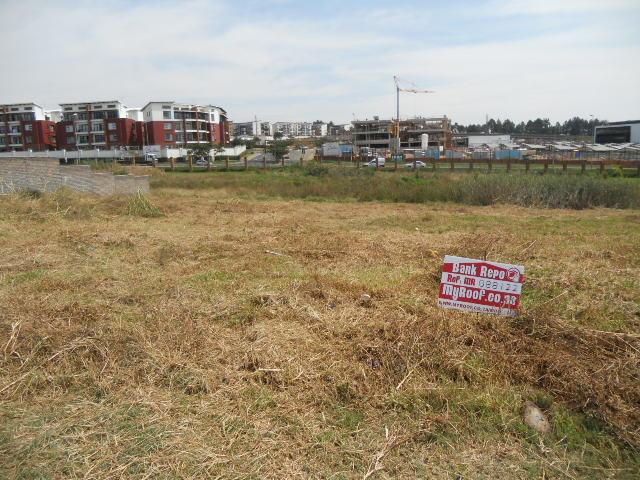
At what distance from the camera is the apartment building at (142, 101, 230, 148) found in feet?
232

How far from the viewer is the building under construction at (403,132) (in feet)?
307

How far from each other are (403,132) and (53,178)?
281 ft

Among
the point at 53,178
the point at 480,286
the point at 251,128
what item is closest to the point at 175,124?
the point at 53,178

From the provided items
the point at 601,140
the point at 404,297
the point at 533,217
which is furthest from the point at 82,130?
the point at 601,140

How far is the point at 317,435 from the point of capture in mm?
3055

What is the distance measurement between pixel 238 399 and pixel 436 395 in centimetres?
149

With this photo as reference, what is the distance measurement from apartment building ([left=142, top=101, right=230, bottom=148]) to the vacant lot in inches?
2711

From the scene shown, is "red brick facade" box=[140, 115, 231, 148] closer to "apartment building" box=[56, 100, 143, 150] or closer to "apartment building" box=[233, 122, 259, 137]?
"apartment building" box=[56, 100, 143, 150]

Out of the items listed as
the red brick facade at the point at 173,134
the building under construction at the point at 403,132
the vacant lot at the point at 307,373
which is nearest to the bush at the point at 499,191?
the vacant lot at the point at 307,373

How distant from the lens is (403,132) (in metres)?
94.8

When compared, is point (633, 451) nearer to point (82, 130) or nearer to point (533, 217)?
point (533, 217)

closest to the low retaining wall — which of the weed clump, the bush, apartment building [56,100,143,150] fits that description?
the weed clump

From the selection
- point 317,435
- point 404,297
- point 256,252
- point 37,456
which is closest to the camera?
point 37,456

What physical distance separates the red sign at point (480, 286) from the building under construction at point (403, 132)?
9081cm
